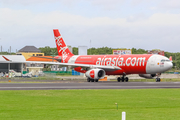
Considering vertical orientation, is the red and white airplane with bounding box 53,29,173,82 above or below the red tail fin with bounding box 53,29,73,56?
below

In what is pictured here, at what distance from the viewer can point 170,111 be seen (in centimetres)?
1617

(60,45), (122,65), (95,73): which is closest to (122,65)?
(122,65)

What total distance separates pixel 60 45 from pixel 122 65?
14608 mm

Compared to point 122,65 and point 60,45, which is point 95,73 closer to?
point 122,65

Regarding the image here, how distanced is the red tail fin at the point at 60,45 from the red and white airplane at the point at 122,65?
2300 mm

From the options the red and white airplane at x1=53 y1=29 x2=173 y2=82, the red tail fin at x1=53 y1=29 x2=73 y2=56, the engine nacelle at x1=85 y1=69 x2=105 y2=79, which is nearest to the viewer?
the red and white airplane at x1=53 y1=29 x2=173 y2=82

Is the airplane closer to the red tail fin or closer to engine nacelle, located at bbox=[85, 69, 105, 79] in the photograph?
engine nacelle, located at bbox=[85, 69, 105, 79]

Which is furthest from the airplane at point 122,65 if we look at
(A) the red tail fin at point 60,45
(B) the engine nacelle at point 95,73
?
(A) the red tail fin at point 60,45

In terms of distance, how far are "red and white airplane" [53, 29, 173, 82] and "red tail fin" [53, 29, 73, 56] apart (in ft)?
7.55

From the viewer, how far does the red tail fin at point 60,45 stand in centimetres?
5834

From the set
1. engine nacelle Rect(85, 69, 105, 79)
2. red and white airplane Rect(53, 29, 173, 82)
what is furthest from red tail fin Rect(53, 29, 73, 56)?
engine nacelle Rect(85, 69, 105, 79)

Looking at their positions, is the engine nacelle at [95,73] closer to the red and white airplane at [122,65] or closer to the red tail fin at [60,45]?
the red and white airplane at [122,65]

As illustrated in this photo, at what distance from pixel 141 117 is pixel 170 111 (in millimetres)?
2561

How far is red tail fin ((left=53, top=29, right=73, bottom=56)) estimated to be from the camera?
5834 centimetres
